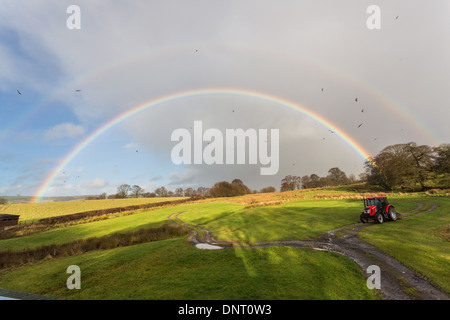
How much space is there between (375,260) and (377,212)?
11.9m

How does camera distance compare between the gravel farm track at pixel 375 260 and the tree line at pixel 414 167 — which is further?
the tree line at pixel 414 167

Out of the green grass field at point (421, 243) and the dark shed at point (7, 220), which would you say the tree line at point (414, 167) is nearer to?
the green grass field at point (421, 243)

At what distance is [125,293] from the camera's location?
31.5 ft

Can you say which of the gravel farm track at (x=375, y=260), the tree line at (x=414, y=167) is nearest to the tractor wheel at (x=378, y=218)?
the gravel farm track at (x=375, y=260)

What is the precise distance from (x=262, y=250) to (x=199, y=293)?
6.94 metres

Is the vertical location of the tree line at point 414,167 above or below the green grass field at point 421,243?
above

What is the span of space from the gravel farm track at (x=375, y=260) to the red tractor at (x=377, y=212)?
947 millimetres

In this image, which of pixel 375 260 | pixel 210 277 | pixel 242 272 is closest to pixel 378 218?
pixel 375 260

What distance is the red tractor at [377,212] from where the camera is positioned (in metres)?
21.2

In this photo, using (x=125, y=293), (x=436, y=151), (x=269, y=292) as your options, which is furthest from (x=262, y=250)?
(x=436, y=151)

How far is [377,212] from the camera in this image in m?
21.3

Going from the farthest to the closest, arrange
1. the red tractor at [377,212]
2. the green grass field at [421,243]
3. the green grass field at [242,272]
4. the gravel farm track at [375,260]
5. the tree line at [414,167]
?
1. the tree line at [414,167]
2. the red tractor at [377,212]
3. the green grass field at [421,243]
4. the green grass field at [242,272]
5. the gravel farm track at [375,260]

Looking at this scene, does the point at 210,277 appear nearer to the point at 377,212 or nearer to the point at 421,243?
the point at 421,243
